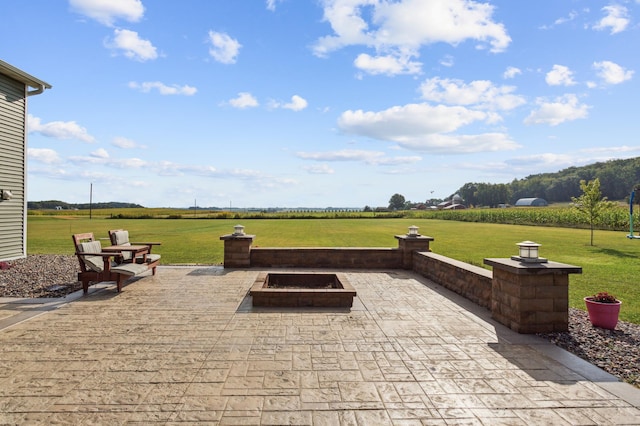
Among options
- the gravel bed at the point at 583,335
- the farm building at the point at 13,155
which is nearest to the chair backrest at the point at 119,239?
the gravel bed at the point at 583,335

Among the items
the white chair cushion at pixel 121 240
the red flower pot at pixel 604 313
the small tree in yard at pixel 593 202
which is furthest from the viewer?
the small tree in yard at pixel 593 202

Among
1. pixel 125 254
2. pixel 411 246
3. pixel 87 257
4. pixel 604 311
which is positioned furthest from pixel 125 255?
pixel 604 311

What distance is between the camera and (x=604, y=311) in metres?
4.49

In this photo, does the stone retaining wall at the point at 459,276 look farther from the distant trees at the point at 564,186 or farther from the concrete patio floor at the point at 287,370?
the distant trees at the point at 564,186

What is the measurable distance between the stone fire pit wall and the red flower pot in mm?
525

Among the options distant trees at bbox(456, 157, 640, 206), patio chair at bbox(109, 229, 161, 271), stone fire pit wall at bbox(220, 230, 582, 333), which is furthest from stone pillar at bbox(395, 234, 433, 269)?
distant trees at bbox(456, 157, 640, 206)

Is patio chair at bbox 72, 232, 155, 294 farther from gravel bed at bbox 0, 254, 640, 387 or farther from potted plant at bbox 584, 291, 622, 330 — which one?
potted plant at bbox 584, 291, 622, 330

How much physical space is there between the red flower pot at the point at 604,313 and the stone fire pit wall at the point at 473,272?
0.53 metres

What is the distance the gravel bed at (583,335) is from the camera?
348 cm

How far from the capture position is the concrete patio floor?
2572 millimetres

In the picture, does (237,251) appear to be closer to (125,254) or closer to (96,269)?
(125,254)

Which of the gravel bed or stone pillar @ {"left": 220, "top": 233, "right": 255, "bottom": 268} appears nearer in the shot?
the gravel bed

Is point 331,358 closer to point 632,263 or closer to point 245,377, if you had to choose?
point 245,377

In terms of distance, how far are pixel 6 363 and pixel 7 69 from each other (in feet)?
34.1
